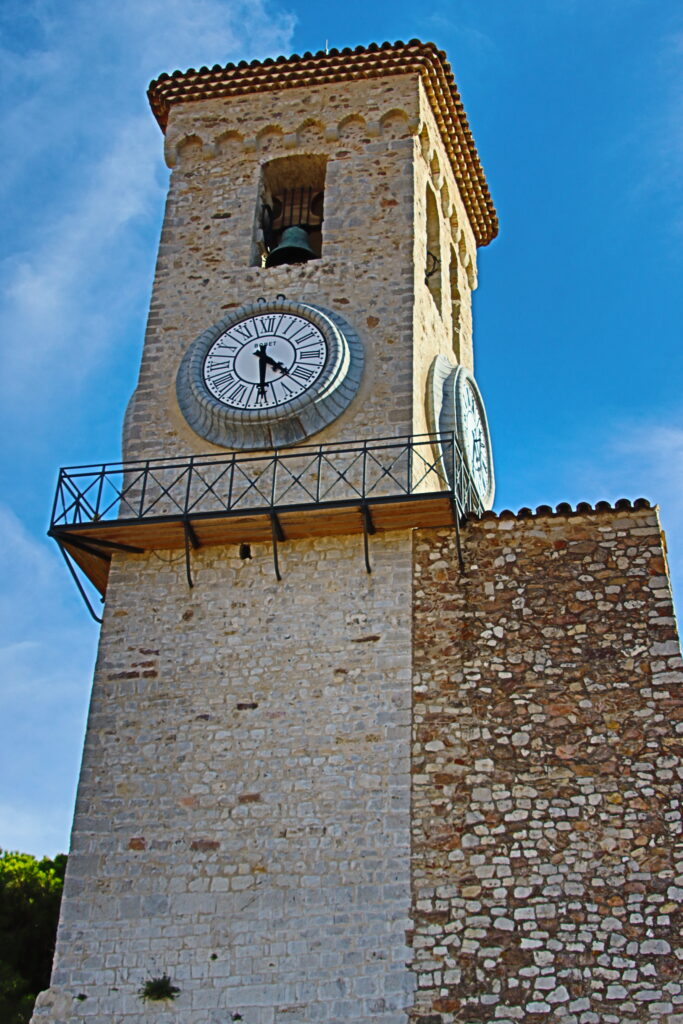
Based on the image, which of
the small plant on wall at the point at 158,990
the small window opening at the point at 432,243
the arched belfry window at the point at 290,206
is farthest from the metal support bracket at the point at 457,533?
the small window opening at the point at 432,243

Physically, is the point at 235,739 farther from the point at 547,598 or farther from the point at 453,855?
the point at 547,598

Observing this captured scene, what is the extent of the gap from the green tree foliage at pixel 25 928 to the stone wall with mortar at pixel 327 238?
6095mm

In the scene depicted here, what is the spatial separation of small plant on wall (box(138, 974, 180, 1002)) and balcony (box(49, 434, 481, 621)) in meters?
3.75

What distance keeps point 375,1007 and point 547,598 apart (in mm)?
3884

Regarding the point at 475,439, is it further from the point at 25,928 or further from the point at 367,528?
the point at 25,928

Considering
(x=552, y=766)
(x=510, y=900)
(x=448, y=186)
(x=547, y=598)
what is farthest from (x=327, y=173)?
(x=510, y=900)

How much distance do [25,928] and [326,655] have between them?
22.3ft

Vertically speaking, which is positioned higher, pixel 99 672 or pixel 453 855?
pixel 99 672

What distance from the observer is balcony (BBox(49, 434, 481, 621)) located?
13406 mm

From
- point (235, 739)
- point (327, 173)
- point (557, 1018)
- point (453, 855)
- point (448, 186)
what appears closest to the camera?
point (557, 1018)

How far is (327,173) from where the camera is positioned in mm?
16719

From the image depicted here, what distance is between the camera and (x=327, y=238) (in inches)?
634

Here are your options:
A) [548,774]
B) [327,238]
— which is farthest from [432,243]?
[548,774]

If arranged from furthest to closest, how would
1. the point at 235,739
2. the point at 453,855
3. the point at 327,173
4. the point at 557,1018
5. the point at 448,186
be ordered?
the point at 448,186 → the point at 327,173 → the point at 235,739 → the point at 453,855 → the point at 557,1018
